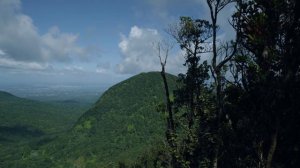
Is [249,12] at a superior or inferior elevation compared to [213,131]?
superior

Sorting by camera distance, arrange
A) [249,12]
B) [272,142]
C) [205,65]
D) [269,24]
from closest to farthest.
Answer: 1. [272,142]
2. [269,24]
3. [249,12]
4. [205,65]

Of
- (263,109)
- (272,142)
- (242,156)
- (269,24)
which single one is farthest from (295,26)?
(242,156)

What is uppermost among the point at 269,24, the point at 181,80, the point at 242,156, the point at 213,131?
the point at 269,24

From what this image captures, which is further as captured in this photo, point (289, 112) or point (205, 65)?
point (205, 65)

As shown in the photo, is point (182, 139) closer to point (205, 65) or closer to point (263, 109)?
point (205, 65)

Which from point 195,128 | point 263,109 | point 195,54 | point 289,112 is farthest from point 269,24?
point 195,128

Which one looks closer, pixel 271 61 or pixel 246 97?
pixel 271 61

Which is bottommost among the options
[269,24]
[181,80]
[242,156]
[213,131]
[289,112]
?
[242,156]

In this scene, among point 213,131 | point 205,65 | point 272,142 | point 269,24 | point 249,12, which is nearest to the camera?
point 272,142

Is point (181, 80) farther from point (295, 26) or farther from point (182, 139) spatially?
point (295, 26)
